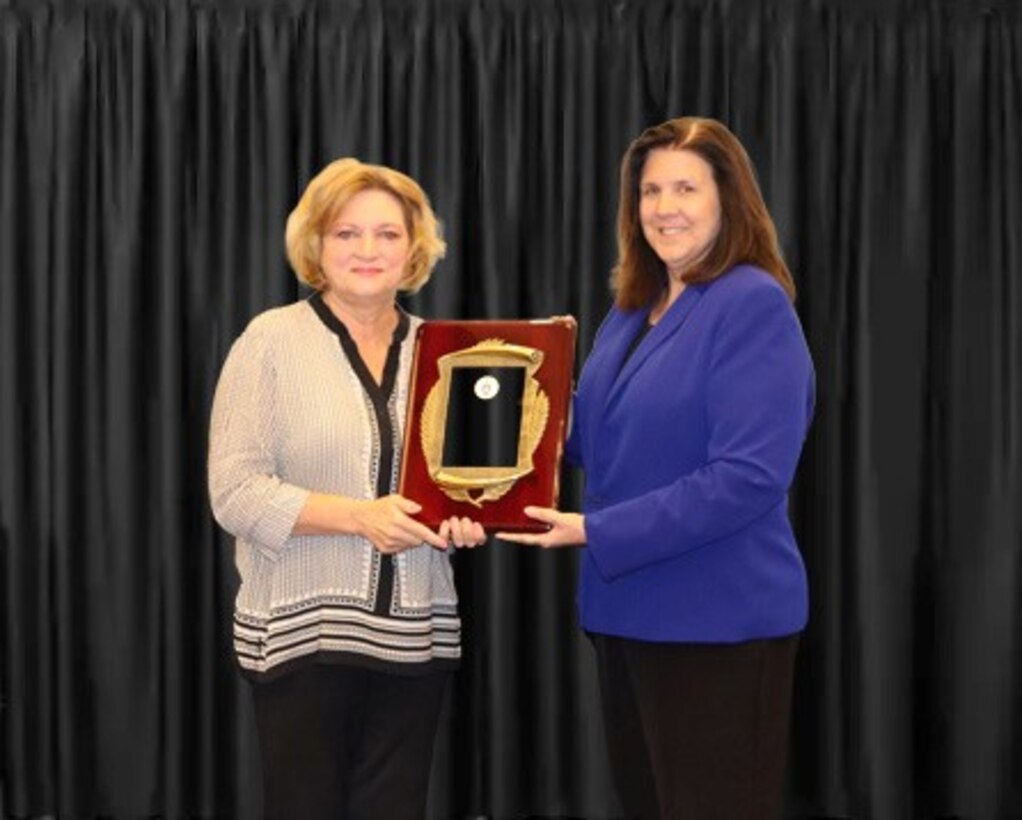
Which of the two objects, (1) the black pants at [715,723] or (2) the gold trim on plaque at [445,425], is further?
(2) the gold trim on plaque at [445,425]

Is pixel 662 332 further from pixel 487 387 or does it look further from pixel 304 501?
pixel 304 501

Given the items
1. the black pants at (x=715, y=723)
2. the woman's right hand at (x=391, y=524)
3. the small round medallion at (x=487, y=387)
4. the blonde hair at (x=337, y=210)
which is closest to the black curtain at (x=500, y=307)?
the blonde hair at (x=337, y=210)

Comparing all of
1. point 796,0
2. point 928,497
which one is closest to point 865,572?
point 928,497

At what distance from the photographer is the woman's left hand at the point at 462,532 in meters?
2.16

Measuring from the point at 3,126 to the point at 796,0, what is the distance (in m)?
2.12

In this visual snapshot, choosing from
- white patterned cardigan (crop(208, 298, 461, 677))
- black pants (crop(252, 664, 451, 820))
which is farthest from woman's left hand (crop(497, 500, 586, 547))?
black pants (crop(252, 664, 451, 820))

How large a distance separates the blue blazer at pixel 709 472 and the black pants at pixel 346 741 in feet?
1.31

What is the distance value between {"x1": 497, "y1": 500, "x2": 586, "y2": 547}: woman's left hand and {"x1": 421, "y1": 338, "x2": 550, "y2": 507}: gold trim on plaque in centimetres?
9

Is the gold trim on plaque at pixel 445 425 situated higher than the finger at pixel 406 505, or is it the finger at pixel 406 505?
the gold trim on plaque at pixel 445 425

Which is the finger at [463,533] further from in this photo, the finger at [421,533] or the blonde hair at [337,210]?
the blonde hair at [337,210]

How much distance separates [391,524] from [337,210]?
536 mm

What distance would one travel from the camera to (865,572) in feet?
11.9

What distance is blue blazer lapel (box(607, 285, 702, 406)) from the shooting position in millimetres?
2084

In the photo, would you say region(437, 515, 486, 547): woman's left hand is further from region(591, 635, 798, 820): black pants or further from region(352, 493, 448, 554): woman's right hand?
region(591, 635, 798, 820): black pants
